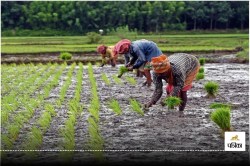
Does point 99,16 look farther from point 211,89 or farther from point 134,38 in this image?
point 211,89

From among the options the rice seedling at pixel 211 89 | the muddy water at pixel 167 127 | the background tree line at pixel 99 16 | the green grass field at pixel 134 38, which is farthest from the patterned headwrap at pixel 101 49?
the background tree line at pixel 99 16

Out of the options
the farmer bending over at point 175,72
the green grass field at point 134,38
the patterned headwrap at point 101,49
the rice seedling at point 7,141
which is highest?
the farmer bending over at point 175,72

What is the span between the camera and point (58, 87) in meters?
9.10

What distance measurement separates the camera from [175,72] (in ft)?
18.2

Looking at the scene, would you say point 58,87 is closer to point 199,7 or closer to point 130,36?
point 199,7

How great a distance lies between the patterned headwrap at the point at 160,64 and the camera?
17.3ft

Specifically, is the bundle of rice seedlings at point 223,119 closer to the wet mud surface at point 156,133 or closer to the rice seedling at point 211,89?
the wet mud surface at point 156,133

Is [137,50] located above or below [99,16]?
above

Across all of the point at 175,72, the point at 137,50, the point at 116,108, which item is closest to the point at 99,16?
the point at 137,50

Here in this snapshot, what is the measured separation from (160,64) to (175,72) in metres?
0.31

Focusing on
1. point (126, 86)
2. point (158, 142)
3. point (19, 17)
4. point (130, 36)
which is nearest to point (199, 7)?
point (130, 36)

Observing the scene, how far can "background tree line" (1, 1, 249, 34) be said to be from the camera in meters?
21.6

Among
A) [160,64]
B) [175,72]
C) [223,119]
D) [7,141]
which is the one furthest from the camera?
[175,72]

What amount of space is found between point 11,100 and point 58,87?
1914 millimetres
